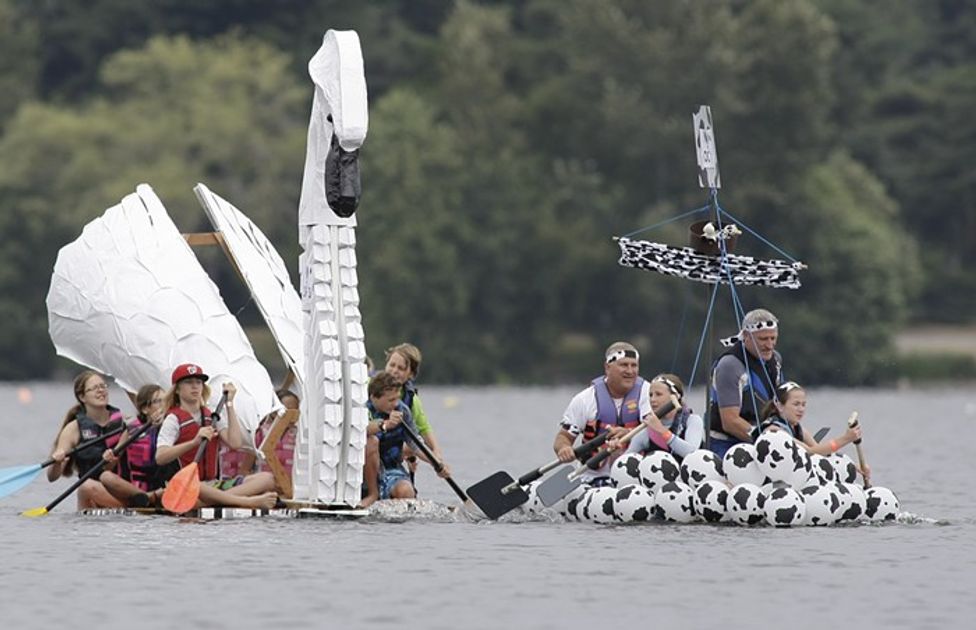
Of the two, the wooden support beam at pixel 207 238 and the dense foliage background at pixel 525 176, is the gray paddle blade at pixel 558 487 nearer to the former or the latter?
the wooden support beam at pixel 207 238

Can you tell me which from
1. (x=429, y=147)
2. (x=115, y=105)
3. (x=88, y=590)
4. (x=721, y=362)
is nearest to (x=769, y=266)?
(x=721, y=362)

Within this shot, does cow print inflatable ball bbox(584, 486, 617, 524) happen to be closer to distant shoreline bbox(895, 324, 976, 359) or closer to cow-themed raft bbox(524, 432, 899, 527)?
cow-themed raft bbox(524, 432, 899, 527)

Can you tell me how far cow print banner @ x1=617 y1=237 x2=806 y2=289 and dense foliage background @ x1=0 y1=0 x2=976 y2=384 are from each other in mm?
45881

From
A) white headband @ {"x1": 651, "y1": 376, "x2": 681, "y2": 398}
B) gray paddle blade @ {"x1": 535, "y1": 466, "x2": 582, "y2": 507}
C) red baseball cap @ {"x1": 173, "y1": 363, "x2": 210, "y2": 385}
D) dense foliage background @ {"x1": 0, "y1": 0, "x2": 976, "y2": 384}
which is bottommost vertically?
gray paddle blade @ {"x1": 535, "y1": 466, "x2": 582, "y2": 507}

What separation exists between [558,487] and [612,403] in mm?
953

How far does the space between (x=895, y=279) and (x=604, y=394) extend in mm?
52524

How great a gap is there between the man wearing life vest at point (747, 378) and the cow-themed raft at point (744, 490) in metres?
0.35

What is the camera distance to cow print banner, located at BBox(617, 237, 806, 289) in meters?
23.4

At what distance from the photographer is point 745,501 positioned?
864 inches

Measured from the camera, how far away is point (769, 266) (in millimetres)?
→ 23578

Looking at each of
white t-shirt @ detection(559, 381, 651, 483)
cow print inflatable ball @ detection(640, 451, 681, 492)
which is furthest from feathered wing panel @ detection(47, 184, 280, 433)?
cow print inflatable ball @ detection(640, 451, 681, 492)

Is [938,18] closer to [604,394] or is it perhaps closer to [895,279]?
[895,279]

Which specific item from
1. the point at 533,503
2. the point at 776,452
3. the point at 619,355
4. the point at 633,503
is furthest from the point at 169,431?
the point at 776,452

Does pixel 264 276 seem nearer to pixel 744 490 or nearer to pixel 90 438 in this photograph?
pixel 90 438
